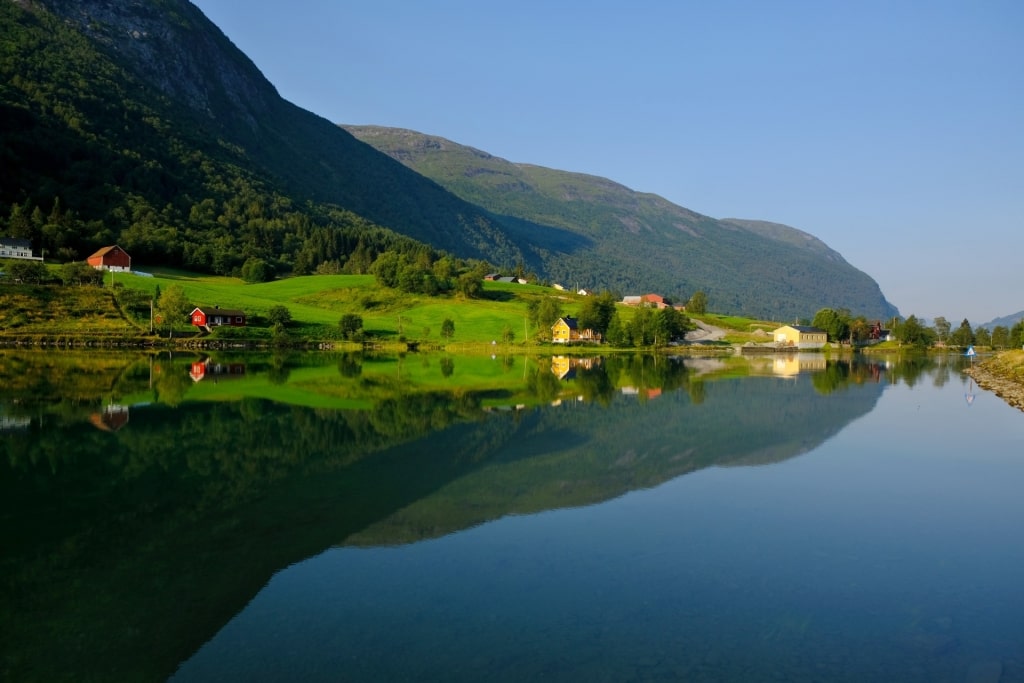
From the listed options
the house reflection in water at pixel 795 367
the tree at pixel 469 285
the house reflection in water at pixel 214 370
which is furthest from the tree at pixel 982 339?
the house reflection in water at pixel 214 370

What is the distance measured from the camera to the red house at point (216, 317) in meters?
98.8

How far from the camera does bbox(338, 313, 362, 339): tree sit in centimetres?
10300

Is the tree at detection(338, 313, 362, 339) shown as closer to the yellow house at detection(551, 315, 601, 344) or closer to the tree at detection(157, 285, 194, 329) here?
the tree at detection(157, 285, 194, 329)

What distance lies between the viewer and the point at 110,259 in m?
118

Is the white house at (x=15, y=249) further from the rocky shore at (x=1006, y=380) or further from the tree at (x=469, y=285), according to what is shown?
the rocky shore at (x=1006, y=380)

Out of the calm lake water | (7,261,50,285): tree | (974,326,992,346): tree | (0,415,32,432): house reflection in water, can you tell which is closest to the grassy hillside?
(7,261,50,285): tree

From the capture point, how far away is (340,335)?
343ft

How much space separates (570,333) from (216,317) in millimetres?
59031

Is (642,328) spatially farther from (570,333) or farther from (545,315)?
(545,315)

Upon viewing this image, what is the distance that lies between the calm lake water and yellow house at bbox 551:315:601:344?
309 ft

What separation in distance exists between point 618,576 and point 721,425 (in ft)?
69.8

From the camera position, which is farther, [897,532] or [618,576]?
[897,532]

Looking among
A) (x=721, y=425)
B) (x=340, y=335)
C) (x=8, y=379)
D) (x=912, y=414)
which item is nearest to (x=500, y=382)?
(x=721, y=425)

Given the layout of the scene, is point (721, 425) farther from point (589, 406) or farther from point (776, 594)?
point (776, 594)
